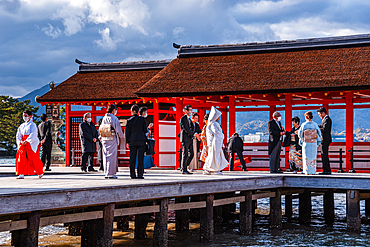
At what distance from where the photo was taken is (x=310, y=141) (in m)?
12.0

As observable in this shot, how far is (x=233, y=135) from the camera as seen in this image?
15.1 m

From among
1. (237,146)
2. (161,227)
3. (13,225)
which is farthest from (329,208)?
(13,225)

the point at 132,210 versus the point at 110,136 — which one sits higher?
the point at 110,136

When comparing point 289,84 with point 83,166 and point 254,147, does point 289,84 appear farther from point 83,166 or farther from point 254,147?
point 83,166

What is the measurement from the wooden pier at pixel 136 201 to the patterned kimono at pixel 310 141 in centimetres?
45

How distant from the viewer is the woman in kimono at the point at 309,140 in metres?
12.0

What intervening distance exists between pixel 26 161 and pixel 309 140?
22.5 feet

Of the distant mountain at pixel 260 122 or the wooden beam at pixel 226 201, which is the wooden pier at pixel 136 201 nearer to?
the wooden beam at pixel 226 201

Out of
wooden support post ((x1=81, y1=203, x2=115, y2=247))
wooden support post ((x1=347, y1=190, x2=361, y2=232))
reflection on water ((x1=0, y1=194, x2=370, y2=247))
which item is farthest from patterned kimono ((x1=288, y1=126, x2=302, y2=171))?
wooden support post ((x1=81, y1=203, x2=115, y2=247))

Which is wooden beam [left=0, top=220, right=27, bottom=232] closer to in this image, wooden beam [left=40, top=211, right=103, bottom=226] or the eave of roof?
wooden beam [left=40, top=211, right=103, bottom=226]

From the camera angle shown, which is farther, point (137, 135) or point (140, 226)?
point (140, 226)

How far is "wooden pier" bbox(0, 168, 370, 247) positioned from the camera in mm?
7094

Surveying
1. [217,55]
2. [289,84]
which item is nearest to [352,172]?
[289,84]

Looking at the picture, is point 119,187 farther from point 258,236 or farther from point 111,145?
point 258,236
